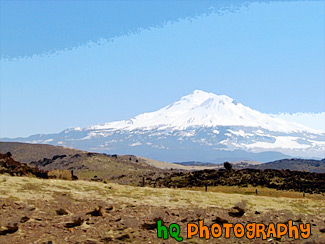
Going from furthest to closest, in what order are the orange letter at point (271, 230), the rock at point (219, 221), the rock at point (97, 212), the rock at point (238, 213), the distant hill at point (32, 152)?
the distant hill at point (32, 152)
the rock at point (238, 213)
the rock at point (219, 221)
the rock at point (97, 212)
the orange letter at point (271, 230)

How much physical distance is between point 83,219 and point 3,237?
166 inches

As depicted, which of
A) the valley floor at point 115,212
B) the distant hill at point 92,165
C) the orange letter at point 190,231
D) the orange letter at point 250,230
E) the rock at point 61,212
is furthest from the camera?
the distant hill at point 92,165

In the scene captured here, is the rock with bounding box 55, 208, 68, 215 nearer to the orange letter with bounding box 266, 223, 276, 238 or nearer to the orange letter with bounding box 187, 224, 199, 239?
the orange letter with bounding box 187, 224, 199, 239

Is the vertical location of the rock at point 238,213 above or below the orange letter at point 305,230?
above

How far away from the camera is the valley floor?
18562 millimetres

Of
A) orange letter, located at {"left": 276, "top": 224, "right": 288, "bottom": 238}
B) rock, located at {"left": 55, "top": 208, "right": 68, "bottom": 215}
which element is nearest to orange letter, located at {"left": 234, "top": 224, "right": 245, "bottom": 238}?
orange letter, located at {"left": 276, "top": 224, "right": 288, "bottom": 238}

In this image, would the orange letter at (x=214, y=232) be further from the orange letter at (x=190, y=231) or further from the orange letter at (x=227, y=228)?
the orange letter at (x=190, y=231)

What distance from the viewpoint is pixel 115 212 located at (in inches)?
889

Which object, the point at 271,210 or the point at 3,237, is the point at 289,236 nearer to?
the point at 271,210

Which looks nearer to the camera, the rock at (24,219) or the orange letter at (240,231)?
the rock at (24,219)

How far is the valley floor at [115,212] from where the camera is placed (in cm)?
1856

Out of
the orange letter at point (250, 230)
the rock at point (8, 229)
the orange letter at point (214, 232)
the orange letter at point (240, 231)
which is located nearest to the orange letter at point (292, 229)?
the orange letter at point (250, 230)

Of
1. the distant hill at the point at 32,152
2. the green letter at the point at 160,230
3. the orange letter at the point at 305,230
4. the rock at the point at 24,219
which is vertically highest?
the distant hill at the point at 32,152

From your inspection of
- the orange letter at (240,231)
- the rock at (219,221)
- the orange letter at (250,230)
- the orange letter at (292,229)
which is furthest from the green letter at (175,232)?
the orange letter at (292,229)
